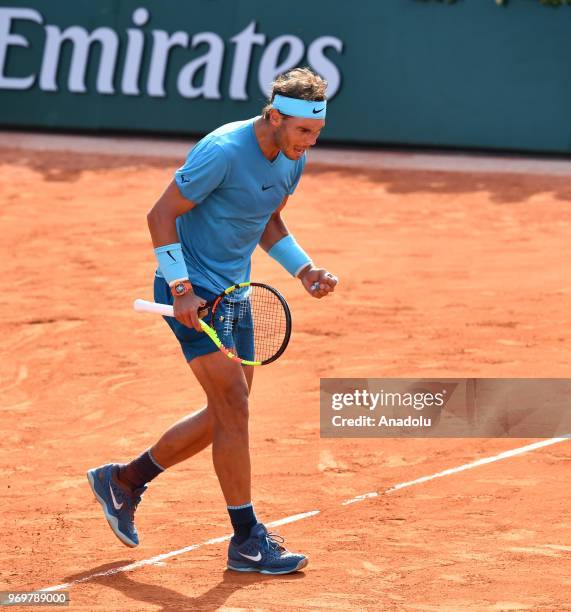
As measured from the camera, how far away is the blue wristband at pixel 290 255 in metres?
5.55

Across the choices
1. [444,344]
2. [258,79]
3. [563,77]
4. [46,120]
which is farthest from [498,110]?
[444,344]

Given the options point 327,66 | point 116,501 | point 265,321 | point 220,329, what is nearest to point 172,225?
point 220,329

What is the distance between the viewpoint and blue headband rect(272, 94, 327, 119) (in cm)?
503

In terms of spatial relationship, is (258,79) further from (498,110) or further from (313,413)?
(313,413)

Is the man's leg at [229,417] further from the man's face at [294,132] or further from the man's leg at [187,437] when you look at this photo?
the man's face at [294,132]

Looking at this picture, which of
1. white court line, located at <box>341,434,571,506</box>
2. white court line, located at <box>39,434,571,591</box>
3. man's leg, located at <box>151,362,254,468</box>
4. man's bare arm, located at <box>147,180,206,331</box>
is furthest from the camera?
white court line, located at <box>341,434,571,506</box>

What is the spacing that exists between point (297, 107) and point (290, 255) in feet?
2.58

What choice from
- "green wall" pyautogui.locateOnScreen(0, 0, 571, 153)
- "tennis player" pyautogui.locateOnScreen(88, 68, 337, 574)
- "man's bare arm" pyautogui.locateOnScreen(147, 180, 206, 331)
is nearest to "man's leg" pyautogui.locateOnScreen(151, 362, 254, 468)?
"tennis player" pyautogui.locateOnScreen(88, 68, 337, 574)

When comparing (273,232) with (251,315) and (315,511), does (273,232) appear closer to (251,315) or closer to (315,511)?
(251,315)

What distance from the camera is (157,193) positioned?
1334cm

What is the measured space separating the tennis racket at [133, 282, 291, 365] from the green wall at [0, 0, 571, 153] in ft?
32.2

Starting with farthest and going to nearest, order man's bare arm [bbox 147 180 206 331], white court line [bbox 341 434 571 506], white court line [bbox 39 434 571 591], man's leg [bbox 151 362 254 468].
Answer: white court line [bbox 341 434 571 506] < man's leg [bbox 151 362 254 468] < white court line [bbox 39 434 571 591] < man's bare arm [bbox 147 180 206 331]

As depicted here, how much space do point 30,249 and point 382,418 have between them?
512cm

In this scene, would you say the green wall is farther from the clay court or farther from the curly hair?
the curly hair
